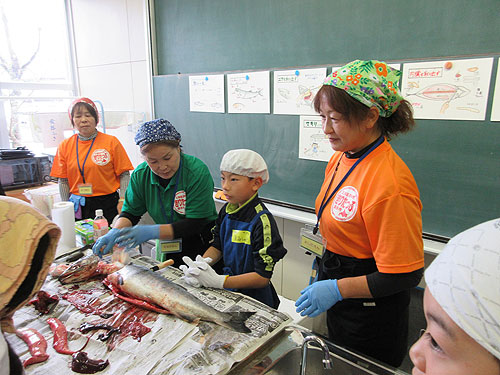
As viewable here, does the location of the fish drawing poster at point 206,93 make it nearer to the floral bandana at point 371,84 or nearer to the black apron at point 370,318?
the floral bandana at point 371,84

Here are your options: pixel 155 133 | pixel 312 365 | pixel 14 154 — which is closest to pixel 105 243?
pixel 155 133

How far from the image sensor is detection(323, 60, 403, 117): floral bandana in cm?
121

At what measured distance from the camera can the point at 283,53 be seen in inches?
108

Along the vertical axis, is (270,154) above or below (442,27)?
below

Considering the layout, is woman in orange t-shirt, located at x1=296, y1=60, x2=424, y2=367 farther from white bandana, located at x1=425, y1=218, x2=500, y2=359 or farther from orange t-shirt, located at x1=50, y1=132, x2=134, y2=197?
orange t-shirt, located at x1=50, y1=132, x2=134, y2=197

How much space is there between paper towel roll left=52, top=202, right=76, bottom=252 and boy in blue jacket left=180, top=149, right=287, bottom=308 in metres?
0.89

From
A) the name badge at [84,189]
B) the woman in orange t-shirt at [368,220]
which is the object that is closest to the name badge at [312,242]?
the woman in orange t-shirt at [368,220]

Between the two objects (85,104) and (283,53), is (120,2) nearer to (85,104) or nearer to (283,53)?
(85,104)

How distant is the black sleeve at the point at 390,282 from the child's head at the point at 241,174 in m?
0.73

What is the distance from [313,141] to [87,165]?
1998 mm

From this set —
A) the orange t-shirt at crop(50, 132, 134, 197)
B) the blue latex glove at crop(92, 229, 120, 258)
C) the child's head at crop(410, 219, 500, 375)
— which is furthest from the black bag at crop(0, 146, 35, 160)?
the child's head at crop(410, 219, 500, 375)

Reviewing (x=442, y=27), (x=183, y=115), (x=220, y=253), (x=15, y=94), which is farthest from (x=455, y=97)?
(x=15, y=94)

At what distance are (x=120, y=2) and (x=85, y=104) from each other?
1960mm

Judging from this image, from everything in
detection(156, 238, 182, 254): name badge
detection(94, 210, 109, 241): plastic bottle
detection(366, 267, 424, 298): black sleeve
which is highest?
detection(366, 267, 424, 298): black sleeve
